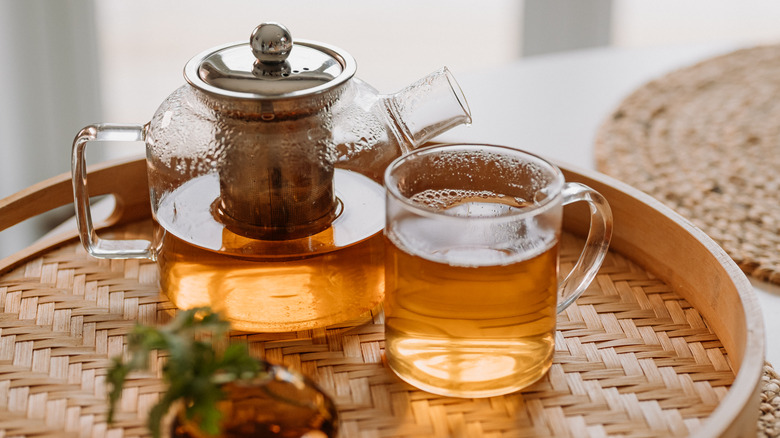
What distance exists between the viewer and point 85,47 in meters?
1.97

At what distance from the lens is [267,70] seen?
2.21 feet

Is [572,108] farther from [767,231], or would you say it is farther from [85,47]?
[85,47]

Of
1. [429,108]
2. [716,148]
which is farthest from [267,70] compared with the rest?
[716,148]

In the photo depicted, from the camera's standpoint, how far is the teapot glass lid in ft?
2.13

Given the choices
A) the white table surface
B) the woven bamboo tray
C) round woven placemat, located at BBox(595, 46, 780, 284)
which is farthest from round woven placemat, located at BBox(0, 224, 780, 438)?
the white table surface

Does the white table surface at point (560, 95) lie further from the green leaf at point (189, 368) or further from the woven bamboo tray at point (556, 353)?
the green leaf at point (189, 368)

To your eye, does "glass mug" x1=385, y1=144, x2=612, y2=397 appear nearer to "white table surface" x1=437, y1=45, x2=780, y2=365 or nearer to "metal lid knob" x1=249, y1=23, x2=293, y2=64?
"metal lid knob" x1=249, y1=23, x2=293, y2=64

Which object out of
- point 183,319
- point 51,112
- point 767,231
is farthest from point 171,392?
point 51,112

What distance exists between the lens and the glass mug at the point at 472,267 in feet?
1.99

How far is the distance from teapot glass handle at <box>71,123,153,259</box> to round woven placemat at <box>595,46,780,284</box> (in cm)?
66

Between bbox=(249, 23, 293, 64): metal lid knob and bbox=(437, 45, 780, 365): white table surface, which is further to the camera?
bbox=(437, 45, 780, 365): white table surface

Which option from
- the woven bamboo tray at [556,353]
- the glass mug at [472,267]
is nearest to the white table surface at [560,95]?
the woven bamboo tray at [556,353]

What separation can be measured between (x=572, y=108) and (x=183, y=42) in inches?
61.2

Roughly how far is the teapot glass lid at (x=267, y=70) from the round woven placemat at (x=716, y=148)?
0.55m
